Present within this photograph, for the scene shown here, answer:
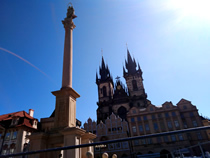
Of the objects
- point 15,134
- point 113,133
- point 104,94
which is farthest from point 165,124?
point 15,134

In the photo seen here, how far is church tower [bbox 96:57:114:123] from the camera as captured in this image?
50.9 m

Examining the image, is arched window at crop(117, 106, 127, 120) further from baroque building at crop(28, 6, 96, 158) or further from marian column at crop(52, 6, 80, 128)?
marian column at crop(52, 6, 80, 128)

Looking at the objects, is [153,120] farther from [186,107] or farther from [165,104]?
[186,107]

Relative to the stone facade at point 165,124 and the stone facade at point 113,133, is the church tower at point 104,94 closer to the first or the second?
the stone facade at point 113,133

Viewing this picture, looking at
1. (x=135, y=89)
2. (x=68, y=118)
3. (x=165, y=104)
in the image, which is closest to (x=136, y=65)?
(x=135, y=89)

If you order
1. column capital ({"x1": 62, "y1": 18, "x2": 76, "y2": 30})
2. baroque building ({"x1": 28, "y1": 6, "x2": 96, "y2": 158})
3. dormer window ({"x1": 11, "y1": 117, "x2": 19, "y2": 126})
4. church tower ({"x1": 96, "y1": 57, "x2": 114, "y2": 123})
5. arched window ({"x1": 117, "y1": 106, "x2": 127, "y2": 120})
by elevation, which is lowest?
baroque building ({"x1": 28, "y1": 6, "x2": 96, "y2": 158})

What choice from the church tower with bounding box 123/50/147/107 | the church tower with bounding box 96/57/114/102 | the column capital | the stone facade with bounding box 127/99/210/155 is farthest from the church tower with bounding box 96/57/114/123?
the column capital

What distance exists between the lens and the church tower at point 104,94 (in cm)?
5094

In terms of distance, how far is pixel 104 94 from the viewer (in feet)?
187

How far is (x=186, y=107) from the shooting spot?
3791 centimetres

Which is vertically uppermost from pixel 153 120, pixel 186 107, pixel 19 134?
pixel 186 107

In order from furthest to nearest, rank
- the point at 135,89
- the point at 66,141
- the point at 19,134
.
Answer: the point at 135,89 < the point at 19,134 < the point at 66,141

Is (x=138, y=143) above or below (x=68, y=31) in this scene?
below

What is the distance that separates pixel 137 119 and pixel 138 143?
5.48 metres
